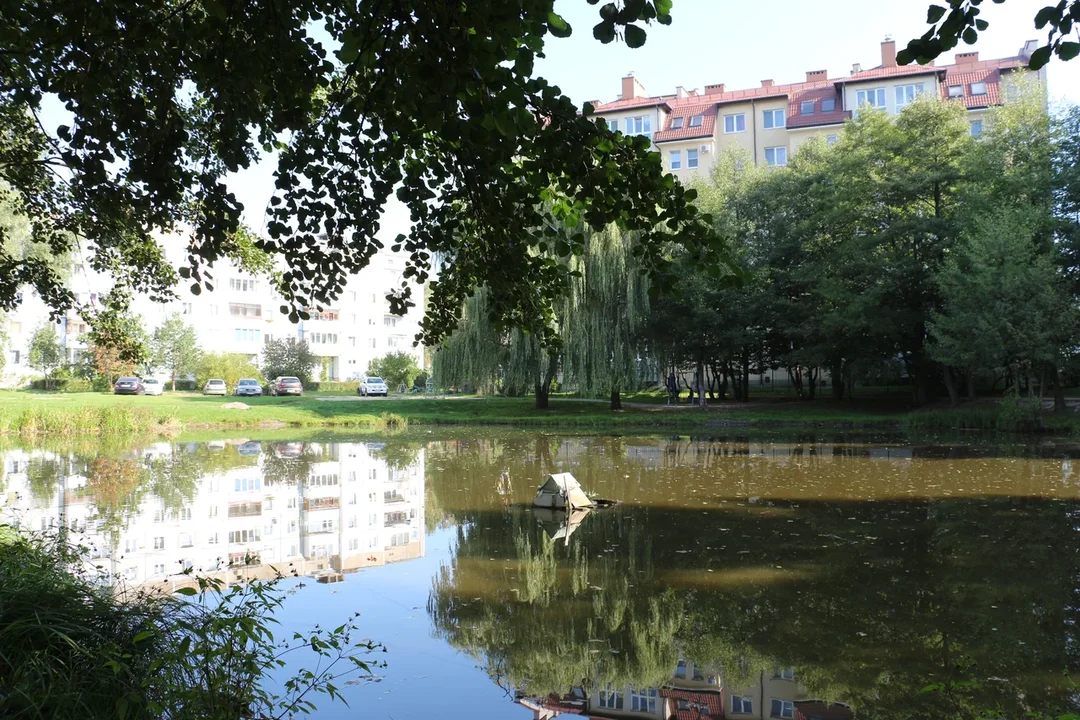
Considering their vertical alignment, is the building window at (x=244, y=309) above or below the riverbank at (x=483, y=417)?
above

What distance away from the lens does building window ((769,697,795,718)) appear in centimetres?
536

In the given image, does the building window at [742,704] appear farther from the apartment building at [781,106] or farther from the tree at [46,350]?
the tree at [46,350]

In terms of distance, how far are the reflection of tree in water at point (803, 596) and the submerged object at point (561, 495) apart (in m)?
0.59

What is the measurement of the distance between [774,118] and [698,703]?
5834 centimetres

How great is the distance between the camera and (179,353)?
63719 millimetres

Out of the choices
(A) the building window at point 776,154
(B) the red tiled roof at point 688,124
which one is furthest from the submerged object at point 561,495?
(A) the building window at point 776,154

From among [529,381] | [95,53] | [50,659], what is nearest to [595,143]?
[95,53]

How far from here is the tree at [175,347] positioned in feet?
208

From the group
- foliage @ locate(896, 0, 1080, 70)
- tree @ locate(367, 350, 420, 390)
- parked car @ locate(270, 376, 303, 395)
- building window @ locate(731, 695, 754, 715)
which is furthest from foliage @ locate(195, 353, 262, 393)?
foliage @ locate(896, 0, 1080, 70)

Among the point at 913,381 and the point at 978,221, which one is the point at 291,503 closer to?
the point at 978,221

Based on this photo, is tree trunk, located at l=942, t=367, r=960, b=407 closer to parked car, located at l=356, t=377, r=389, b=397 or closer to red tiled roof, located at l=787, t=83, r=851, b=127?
red tiled roof, located at l=787, t=83, r=851, b=127

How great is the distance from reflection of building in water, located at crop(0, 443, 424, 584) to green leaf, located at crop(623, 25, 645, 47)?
23.4 ft

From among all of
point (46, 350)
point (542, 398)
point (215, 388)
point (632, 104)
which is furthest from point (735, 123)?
point (46, 350)

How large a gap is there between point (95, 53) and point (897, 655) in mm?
6483
